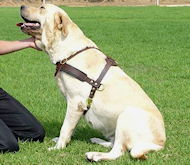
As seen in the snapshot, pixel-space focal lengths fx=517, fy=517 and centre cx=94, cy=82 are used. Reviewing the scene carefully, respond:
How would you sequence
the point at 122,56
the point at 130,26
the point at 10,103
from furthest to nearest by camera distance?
the point at 130,26 → the point at 122,56 → the point at 10,103

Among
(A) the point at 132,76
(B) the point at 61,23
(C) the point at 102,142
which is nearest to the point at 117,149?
(C) the point at 102,142

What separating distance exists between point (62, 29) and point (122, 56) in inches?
298

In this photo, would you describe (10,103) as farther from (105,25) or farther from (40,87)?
(105,25)

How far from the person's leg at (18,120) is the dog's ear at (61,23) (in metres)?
1.17

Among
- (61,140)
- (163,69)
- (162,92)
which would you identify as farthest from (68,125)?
(163,69)

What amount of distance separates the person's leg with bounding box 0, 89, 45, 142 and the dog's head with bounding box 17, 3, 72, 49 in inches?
36.7

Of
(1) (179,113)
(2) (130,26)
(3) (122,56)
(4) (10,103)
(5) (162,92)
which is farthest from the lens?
(2) (130,26)

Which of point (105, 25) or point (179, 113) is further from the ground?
point (179, 113)

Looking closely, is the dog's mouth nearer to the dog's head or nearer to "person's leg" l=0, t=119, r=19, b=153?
the dog's head

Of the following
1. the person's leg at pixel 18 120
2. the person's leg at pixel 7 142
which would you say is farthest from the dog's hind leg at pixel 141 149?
the person's leg at pixel 18 120

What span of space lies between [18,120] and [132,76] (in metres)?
4.39

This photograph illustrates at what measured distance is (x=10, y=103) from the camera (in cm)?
614

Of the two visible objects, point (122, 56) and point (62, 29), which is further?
point (122, 56)

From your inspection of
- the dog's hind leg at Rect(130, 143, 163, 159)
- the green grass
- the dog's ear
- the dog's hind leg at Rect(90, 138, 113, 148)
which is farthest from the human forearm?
the dog's hind leg at Rect(130, 143, 163, 159)
